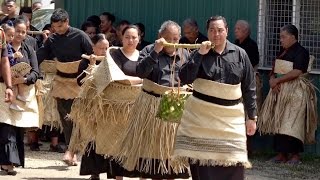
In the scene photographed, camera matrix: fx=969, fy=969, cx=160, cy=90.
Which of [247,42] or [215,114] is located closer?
[215,114]

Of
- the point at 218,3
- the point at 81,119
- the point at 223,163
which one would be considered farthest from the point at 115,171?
the point at 218,3

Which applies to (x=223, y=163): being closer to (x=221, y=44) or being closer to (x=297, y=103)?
(x=221, y=44)

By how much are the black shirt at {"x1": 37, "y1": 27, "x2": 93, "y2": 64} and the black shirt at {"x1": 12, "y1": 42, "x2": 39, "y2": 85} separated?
0.82 meters

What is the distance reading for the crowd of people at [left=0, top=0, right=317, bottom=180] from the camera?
7.84 meters

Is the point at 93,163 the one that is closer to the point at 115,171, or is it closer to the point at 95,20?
the point at 115,171

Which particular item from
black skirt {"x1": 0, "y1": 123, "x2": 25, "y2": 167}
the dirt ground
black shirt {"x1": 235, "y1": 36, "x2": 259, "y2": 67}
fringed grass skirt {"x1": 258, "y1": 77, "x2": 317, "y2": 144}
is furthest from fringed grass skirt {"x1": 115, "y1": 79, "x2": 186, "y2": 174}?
black shirt {"x1": 235, "y1": 36, "x2": 259, "y2": 67}

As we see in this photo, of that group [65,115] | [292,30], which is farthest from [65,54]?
[292,30]

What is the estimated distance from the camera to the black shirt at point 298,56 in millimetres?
11805

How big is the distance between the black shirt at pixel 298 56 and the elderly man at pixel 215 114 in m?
4.01

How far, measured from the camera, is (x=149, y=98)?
354 inches

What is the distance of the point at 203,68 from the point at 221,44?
0.81 ft

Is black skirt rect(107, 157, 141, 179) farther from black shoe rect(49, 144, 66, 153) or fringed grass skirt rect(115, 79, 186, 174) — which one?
black shoe rect(49, 144, 66, 153)

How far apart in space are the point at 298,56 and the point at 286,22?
1.03 meters

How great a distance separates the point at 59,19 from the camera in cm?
1155
